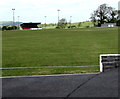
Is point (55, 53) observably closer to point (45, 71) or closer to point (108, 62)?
point (45, 71)

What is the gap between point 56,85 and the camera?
7.83 meters

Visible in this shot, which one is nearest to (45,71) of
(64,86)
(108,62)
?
(108,62)

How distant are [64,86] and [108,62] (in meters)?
3.36

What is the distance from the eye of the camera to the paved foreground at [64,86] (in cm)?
691

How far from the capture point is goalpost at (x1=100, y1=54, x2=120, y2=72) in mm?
10109

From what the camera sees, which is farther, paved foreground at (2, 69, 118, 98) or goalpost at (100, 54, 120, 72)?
goalpost at (100, 54, 120, 72)

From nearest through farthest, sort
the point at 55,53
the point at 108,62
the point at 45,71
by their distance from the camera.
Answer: the point at 108,62, the point at 45,71, the point at 55,53

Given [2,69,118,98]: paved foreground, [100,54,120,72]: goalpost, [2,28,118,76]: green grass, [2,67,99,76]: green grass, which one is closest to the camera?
[2,69,118,98]: paved foreground

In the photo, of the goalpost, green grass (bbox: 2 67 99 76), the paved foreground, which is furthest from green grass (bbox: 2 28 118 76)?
the goalpost

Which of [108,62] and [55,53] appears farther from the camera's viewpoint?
[55,53]

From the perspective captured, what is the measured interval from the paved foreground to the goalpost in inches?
23.0

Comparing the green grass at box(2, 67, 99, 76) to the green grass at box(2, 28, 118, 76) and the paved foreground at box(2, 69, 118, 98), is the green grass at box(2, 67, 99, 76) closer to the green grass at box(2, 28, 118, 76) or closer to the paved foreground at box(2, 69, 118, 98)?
the green grass at box(2, 28, 118, 76)

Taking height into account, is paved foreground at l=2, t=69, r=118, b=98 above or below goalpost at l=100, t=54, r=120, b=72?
below

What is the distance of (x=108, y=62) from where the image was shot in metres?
10.3
